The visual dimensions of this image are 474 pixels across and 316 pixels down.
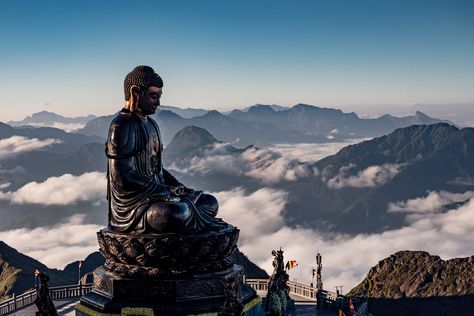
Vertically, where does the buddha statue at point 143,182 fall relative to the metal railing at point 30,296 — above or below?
above

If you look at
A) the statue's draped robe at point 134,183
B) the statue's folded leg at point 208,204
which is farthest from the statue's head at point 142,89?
the statue's folded leg at point 208,204

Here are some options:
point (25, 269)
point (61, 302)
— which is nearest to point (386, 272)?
point (25, 269)

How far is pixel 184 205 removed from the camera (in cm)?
1686

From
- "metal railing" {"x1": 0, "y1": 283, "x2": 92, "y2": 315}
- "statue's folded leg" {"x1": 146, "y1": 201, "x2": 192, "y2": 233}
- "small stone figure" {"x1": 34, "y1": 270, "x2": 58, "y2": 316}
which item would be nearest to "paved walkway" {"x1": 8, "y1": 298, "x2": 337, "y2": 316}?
"metal railing" {"x1": 0, "y1": 283, "x2": 92, "y2": 315}

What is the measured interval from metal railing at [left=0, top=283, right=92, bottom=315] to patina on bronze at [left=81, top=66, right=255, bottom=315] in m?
9.89

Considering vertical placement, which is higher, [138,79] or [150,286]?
[138,79]

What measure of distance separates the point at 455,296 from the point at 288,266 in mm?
31132

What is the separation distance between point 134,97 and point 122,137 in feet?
4.30

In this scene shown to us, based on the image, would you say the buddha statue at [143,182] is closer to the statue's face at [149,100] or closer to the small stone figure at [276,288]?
the statue's face at [149,100]

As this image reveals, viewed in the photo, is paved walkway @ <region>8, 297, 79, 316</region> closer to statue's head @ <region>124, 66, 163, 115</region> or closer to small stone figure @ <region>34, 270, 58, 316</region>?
small stone figure @ <region>34, 270, 58, 316</region>

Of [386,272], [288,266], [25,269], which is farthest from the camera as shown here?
[386,272]

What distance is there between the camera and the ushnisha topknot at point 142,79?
713 inches

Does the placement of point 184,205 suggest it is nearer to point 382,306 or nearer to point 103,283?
point 103,283

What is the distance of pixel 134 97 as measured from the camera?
18188 millimetres
